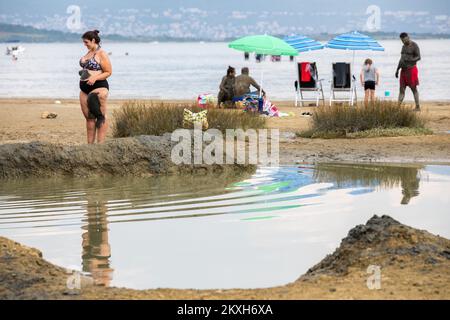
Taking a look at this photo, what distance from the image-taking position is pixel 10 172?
13.1 m

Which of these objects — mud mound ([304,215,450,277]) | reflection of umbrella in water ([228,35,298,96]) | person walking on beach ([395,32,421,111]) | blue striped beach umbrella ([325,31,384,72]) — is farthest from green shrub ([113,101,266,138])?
blue striped beach umbrella ([325,31,384,72])

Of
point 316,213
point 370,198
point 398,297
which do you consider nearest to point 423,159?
point 370,198

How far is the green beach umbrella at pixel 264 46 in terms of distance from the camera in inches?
928

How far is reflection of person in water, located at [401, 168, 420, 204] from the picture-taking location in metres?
11.4

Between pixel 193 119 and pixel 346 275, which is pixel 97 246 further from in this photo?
pixel 193 119

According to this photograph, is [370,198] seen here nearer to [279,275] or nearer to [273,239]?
[273,239]

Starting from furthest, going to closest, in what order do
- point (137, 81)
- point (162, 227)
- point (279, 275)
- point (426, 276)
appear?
point (137, 81), point (162, 227), point (279, 275), point (426, 276)

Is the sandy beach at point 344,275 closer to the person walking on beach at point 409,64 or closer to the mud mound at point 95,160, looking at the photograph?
the mud mound at point 95,160

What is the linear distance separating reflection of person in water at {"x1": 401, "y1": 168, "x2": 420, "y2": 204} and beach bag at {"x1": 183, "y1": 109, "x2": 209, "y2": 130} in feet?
10.8

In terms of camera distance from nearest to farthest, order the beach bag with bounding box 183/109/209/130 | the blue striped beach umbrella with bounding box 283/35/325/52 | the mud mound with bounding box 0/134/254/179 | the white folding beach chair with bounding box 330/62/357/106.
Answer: the mud mound with bounding box 0/134/254/179, the beach bag with bounding box 183/109/209/130, the white folding beach chair with bounding box 330/62/357/106, the blue striped beach umbrella with bounding box 283/35/325/52

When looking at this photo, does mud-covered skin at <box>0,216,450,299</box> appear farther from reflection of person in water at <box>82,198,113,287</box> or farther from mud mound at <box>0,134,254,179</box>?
mud mound at <box>0,134,254,179</box>

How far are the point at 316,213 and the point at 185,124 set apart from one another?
5503 millimetres

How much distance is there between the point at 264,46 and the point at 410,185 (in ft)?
39.6

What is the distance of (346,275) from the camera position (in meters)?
7.02
